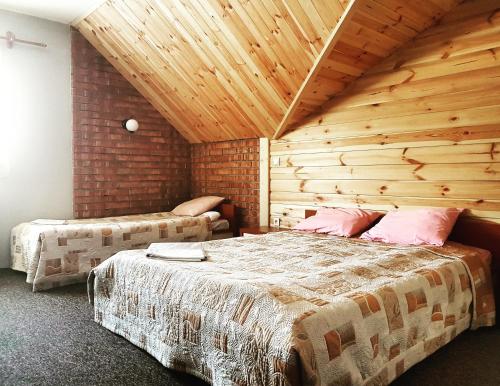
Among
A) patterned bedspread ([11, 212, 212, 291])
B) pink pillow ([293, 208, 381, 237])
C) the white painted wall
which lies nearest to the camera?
pink pillow ([293, 208, 381, 237])

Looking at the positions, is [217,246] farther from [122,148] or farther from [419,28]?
[122,148]

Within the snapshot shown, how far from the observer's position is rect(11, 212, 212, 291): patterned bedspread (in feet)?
11.4

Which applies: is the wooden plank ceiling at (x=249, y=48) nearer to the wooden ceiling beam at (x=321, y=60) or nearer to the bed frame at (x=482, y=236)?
the wooden ceiling beam at (x=321, y=60)

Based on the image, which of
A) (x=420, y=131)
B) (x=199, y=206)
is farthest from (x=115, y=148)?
(x=420, y=131)

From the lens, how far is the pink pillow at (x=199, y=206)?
4668 mm

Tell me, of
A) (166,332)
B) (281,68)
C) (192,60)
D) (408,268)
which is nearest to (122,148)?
(192,60)

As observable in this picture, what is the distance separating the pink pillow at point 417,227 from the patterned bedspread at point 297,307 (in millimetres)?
126

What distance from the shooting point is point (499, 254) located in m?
2.82

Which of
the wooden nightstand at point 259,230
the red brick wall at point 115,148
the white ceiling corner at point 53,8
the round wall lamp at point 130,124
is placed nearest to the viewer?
the white ceiling corner at point 53,8

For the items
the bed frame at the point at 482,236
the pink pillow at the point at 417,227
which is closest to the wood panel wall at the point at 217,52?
the pink pillow at the point at 417,227

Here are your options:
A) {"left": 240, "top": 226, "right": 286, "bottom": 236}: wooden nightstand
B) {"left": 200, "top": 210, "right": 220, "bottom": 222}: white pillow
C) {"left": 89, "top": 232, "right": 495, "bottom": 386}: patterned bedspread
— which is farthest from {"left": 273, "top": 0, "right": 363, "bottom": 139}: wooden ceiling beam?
{"left": 89, "top": 232, "right": 495, "bottom": 386}: patterned bedspread

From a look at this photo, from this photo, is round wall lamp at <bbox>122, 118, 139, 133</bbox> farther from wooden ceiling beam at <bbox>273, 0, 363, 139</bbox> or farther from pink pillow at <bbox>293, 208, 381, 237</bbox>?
pink pillow at <bbox>293, 208, 381, 237</bbox>

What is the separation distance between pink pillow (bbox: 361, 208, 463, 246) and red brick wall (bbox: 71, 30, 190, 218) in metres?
2.95

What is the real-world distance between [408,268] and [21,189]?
3.80 metres
